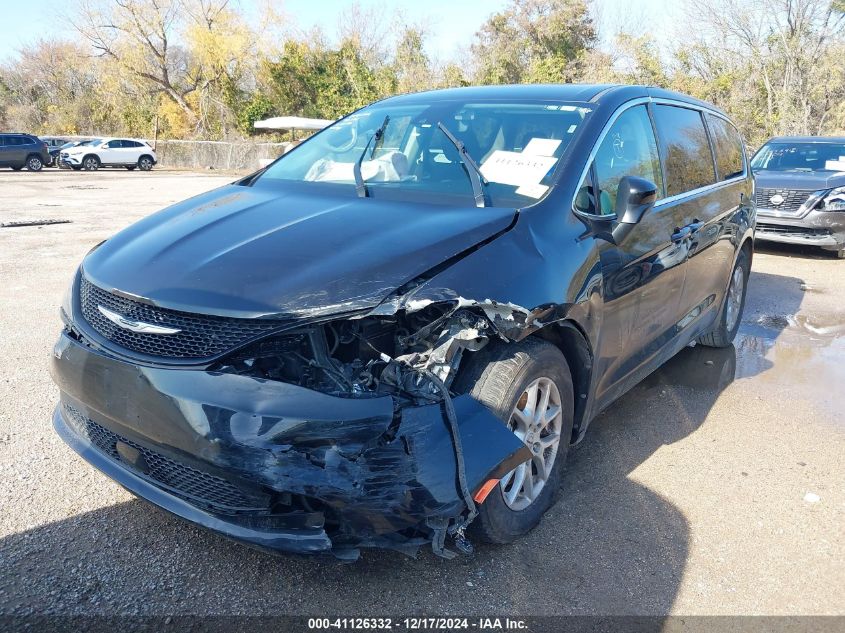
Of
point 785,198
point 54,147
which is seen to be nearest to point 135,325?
point 785,198

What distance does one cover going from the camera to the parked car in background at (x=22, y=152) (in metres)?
28.7

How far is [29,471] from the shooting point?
A: 129 inches

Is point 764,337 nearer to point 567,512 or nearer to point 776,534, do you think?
point 776,534

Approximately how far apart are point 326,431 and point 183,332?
642 millimetres

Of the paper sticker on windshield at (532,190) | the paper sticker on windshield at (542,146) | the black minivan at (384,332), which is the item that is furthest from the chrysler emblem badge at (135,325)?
the paper sticker on windshield at (542,146)

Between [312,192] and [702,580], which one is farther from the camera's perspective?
[312,192]

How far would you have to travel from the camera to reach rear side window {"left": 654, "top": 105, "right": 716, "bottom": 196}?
3.98m

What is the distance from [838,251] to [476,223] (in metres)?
9.41

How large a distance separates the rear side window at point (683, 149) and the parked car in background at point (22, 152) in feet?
103

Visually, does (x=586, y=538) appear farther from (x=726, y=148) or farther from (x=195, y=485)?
(x=726, y=148)

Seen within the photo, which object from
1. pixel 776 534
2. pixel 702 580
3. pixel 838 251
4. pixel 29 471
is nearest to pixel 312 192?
pixel 29 471

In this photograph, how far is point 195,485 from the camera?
236cm

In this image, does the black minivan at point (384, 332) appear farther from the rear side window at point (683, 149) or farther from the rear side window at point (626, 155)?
the rear side window at point (683, 149)

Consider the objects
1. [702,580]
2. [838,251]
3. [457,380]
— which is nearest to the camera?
[457,380]
